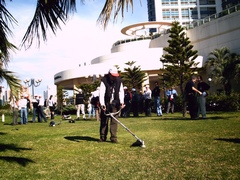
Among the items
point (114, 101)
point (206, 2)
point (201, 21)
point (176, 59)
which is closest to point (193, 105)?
point (114, 101)

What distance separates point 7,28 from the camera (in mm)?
4574

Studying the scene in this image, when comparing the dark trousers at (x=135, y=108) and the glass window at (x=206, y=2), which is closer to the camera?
the dark trousers at (x=135, y=108)

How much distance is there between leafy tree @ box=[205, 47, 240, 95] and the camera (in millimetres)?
30109

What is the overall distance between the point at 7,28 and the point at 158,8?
274 feet

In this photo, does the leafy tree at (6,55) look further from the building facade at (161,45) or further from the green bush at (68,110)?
the green bush at (68,110)

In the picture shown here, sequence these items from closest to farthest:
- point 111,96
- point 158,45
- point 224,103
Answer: point 111,96, point 224,103, point 158,45

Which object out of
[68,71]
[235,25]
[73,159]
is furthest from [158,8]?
[73,159]

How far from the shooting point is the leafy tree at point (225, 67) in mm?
30109

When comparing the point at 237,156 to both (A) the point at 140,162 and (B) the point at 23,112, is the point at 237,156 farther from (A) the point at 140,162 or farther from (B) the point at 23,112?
(B) the point at 23,112

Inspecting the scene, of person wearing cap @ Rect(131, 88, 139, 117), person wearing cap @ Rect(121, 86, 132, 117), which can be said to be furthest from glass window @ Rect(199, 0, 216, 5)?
person wearing cap @ Rect(121, 86, 132, 117)

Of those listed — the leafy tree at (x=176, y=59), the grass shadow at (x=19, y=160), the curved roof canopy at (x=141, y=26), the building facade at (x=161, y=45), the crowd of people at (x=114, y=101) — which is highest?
the curved roof canopy at (x=141, y=26)

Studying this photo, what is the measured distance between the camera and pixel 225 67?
30547mm

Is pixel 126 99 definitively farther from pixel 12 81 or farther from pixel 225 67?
pixel 225 67

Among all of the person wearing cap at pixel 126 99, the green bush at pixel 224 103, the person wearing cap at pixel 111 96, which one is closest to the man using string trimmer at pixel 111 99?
the person wearing cap at pixel 111 96
